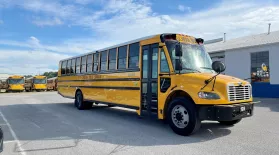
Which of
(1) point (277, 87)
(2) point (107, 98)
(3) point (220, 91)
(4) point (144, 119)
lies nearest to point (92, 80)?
(2) point (107, 98)

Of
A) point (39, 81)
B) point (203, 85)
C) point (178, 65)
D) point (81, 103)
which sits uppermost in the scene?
point (178, 65)

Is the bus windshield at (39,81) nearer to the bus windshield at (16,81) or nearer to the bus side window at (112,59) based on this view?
the bus windshield at (16,81)

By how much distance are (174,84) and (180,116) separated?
0.86 metres

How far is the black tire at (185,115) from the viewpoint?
598 cm

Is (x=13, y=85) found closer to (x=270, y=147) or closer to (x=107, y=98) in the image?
(x=107, y=98)

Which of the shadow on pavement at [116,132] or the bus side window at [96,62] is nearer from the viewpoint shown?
the shadow on pavement at [116,132]

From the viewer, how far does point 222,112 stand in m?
5.69

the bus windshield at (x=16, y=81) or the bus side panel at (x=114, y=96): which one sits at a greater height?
the bus windshield at (x=16, y=81)

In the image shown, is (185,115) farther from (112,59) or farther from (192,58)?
(112,59)

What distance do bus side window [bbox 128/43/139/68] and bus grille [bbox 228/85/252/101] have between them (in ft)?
10.5

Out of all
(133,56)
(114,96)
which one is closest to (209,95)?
(133,56)

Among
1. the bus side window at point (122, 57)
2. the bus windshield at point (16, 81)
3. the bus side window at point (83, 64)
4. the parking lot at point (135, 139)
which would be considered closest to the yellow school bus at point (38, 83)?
the bus windshield at point (16, 81)

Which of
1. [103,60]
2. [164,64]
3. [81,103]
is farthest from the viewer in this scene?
[81,103]

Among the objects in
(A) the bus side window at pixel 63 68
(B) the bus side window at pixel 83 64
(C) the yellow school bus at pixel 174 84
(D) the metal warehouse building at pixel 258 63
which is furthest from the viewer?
(D) the metal warehouse building at pixel 258 63
